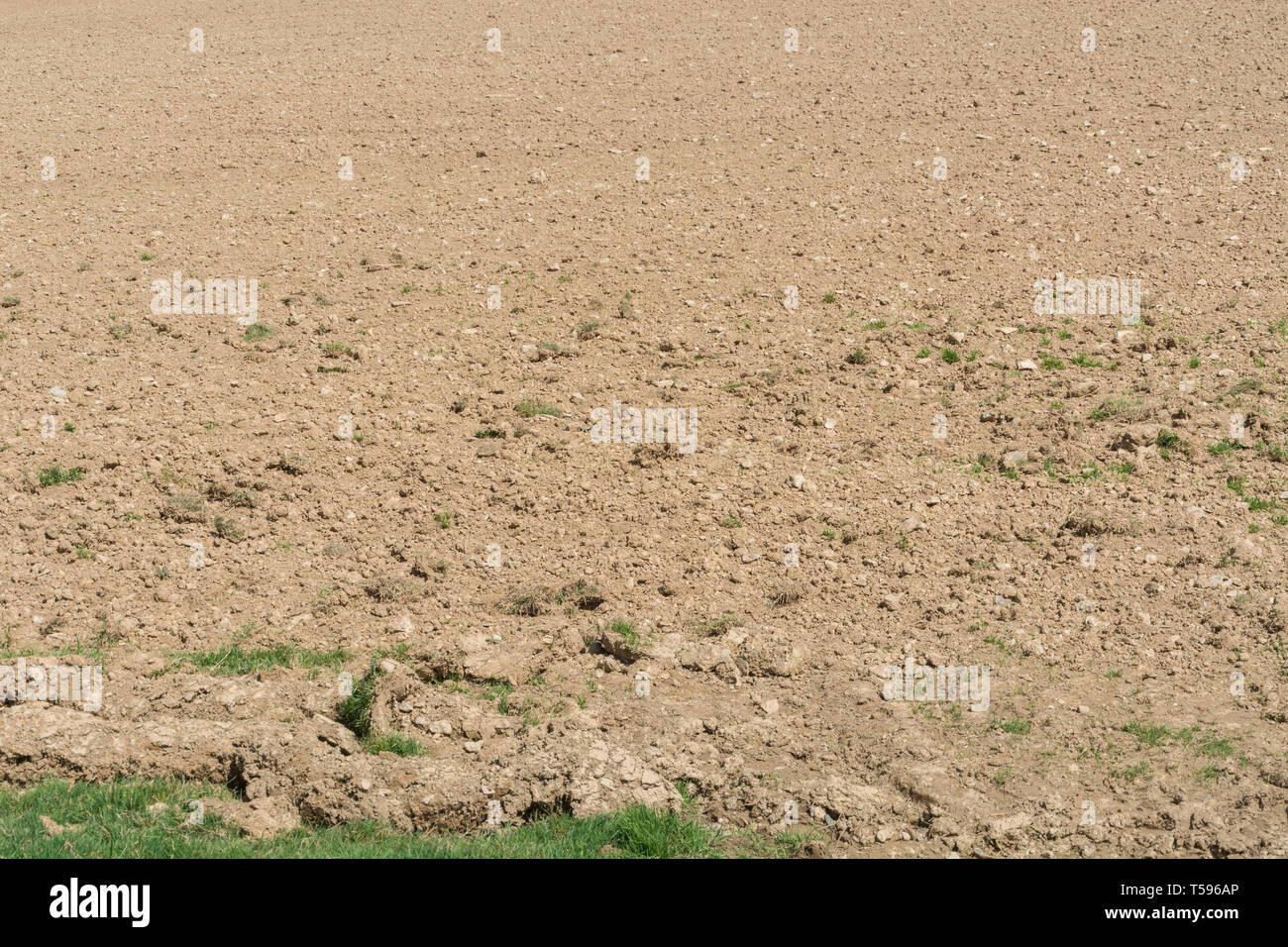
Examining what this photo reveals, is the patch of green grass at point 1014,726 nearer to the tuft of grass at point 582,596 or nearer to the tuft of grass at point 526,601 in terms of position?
the tuft of grass at point 582,596

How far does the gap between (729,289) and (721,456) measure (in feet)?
9.52

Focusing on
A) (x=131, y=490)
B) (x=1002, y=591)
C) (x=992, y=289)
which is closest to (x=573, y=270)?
(x=992, y=289)

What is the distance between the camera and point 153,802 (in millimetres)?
5715

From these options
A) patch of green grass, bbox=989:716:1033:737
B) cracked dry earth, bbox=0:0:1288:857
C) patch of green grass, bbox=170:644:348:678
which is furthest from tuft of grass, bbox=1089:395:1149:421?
patch of green grass, bbox=170:644:348:678

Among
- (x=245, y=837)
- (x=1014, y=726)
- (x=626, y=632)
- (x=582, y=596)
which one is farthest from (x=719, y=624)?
(x=245, y=837)

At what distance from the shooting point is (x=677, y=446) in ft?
29.5

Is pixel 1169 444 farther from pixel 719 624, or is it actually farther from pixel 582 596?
pixel 582 596

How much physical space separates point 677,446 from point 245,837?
468 centimetres

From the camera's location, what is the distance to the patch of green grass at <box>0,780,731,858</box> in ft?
17.0

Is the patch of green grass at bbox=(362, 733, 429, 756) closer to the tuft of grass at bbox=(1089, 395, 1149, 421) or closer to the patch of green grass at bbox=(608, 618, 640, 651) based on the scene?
the patch of green grass at bbox=(608, 618, 640, 651)

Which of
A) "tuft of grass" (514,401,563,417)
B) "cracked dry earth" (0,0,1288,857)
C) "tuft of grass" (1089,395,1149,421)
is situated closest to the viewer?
"cracked dry earth" (0,0,1288,857)

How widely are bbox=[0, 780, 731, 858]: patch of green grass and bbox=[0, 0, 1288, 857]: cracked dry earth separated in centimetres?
15

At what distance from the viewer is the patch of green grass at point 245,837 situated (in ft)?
17.0

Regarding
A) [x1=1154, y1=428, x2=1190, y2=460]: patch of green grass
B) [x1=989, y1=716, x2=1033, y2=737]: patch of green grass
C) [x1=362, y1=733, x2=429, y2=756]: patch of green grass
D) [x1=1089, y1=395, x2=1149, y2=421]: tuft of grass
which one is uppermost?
[x1=1089, y1=395, x2=1149, y2=421]: tuft of grass
